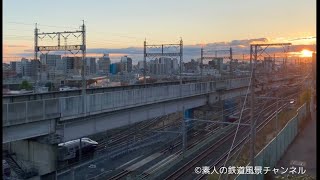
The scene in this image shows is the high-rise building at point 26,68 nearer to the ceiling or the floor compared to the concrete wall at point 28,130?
nearer to the ceiling

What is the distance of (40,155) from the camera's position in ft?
28.8

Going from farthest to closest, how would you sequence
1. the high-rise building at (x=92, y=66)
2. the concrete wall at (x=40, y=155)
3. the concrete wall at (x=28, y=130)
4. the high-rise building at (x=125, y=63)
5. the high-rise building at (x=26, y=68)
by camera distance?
the high-rise building at (x=125, y=63)
the high-rise building at (x=92, y=66)
the high-rise building at (x=26, y=68)
the concrete wall at (x=40, y=155)
the concrete wall at (x=28, y=130)

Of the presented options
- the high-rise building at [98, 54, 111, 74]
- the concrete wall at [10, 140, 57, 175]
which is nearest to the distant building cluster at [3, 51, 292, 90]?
the high-rise building at [98, 54, 111, 74]

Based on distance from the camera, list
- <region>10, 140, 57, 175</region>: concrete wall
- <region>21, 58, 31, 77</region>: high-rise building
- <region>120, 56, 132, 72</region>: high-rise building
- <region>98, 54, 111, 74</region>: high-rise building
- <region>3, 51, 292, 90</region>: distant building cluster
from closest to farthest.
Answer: <region>10, 140, 57, 175</region>: concrete wall
<region>3, 51, 292, 90</region>: distant building cluster
<region>21, 58, 31, 77</region>: high-rise building
<region>98, 54, 111, 74</region>: high-rise building
<region>120, 56, 132, 72</region>: high-rise building

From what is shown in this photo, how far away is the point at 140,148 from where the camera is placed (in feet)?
40.4

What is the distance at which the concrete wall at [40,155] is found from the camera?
8.64m

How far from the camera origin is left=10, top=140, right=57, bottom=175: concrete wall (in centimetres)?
864

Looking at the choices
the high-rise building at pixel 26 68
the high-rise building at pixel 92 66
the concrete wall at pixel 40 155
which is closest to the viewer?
the concrete wall at pixel 40 155

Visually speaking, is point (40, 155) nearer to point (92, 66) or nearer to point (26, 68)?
point (26, 68)

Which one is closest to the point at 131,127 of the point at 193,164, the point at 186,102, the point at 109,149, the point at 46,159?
the point at 186,102

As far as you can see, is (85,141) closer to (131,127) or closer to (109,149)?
(109,149)
